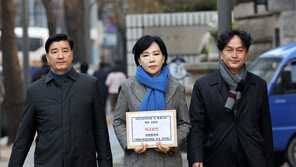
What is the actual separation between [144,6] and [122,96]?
18971 millimetres

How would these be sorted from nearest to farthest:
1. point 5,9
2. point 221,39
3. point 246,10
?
point 221,39 → point 5,9 → point 246,10

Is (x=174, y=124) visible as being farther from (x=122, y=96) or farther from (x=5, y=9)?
(x=5, y=9)

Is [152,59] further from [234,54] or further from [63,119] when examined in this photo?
[63,119]

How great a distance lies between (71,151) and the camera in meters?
4.90

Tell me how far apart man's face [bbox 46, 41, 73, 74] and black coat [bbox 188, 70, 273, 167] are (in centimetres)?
106

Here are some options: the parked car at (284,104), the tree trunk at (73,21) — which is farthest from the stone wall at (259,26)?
the parked car at (284,104)

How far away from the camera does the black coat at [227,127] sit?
5.08m

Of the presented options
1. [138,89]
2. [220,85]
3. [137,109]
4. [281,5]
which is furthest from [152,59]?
[281,5]

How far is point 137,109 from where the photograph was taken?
505 cm

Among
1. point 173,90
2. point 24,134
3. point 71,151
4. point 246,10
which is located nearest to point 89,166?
point 71,151

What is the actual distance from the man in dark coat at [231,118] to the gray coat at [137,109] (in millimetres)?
126

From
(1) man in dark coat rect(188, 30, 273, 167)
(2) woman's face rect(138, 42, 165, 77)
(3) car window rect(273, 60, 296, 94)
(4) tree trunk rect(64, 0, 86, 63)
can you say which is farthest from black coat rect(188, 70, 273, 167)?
(4) tree trunk rect(64, 0, 86, 63)

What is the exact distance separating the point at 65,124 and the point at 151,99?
2.22ft

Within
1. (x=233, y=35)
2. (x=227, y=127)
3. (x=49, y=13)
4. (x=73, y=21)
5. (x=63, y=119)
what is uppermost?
(x=49, y=13)
